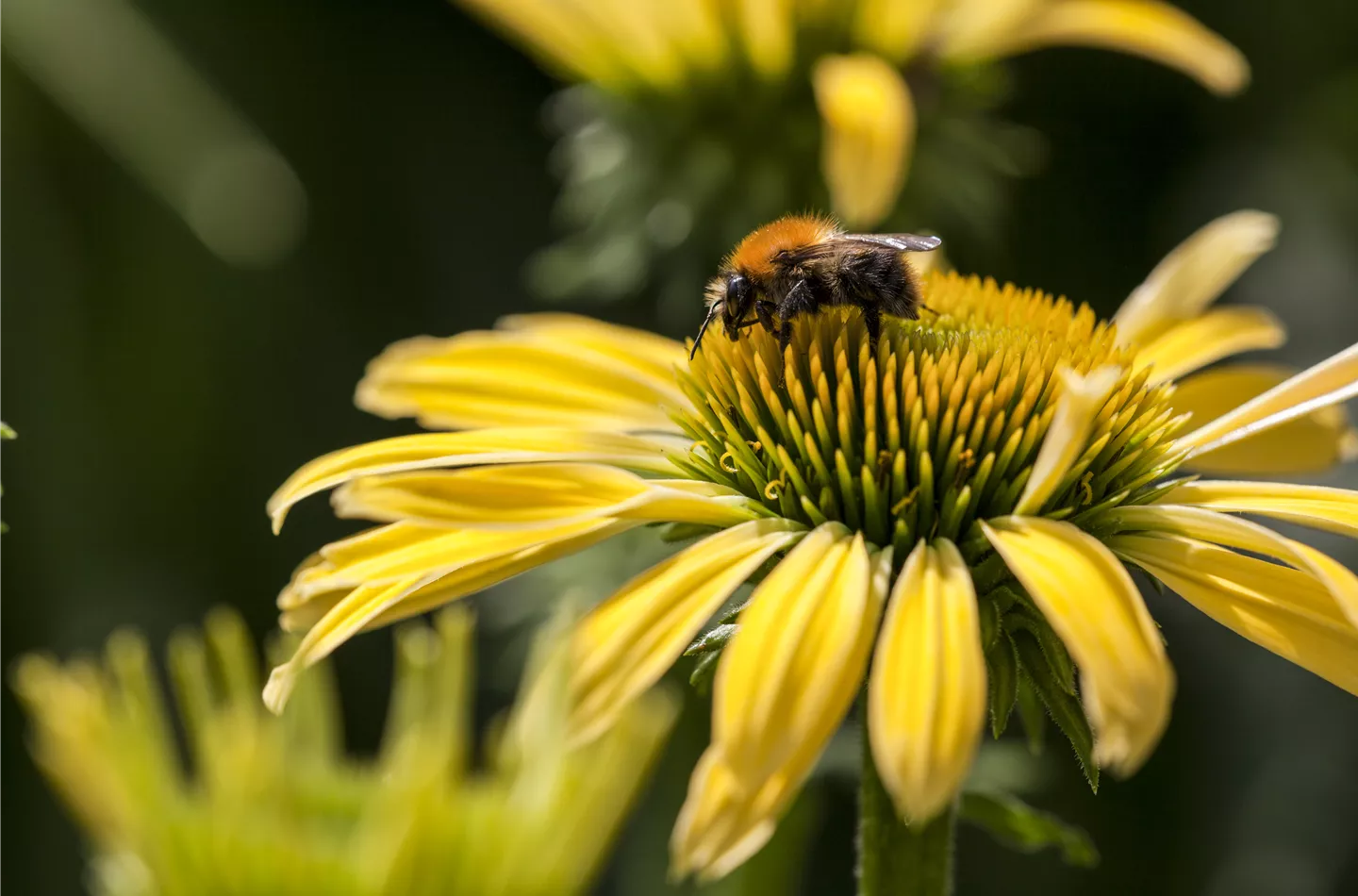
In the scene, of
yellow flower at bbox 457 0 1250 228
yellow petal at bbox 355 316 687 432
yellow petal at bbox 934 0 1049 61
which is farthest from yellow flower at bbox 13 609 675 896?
yellow petal at bbox 934 0 1049 61

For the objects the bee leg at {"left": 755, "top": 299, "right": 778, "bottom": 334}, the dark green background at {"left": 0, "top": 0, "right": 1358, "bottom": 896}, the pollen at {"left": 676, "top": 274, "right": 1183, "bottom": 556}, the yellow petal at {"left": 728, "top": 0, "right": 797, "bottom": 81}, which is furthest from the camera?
the dark green background at {"left": 0, "top": 0, "right": 1358, "bottom": 896}

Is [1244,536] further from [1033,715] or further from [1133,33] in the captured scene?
[1133,33]

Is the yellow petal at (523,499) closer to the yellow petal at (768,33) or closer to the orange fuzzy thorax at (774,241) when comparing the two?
the orange fuzzy thorax at (774,241)

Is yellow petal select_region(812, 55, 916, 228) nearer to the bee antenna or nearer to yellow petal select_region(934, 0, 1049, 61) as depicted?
yellow petal select_region(934, 0, 1049, 61)

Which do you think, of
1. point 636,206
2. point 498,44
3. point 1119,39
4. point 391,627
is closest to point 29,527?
point 391,627

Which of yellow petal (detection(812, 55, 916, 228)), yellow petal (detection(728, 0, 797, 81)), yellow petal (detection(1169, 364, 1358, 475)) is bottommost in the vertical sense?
yellow petal (detection(1169, 364, 1358, 475))

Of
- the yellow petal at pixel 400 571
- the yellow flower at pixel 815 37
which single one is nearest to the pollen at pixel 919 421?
the yellow petal at pixel 400 571

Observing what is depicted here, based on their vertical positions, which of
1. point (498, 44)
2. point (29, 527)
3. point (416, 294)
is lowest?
point (29, 527)

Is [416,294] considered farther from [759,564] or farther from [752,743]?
[752,743]
